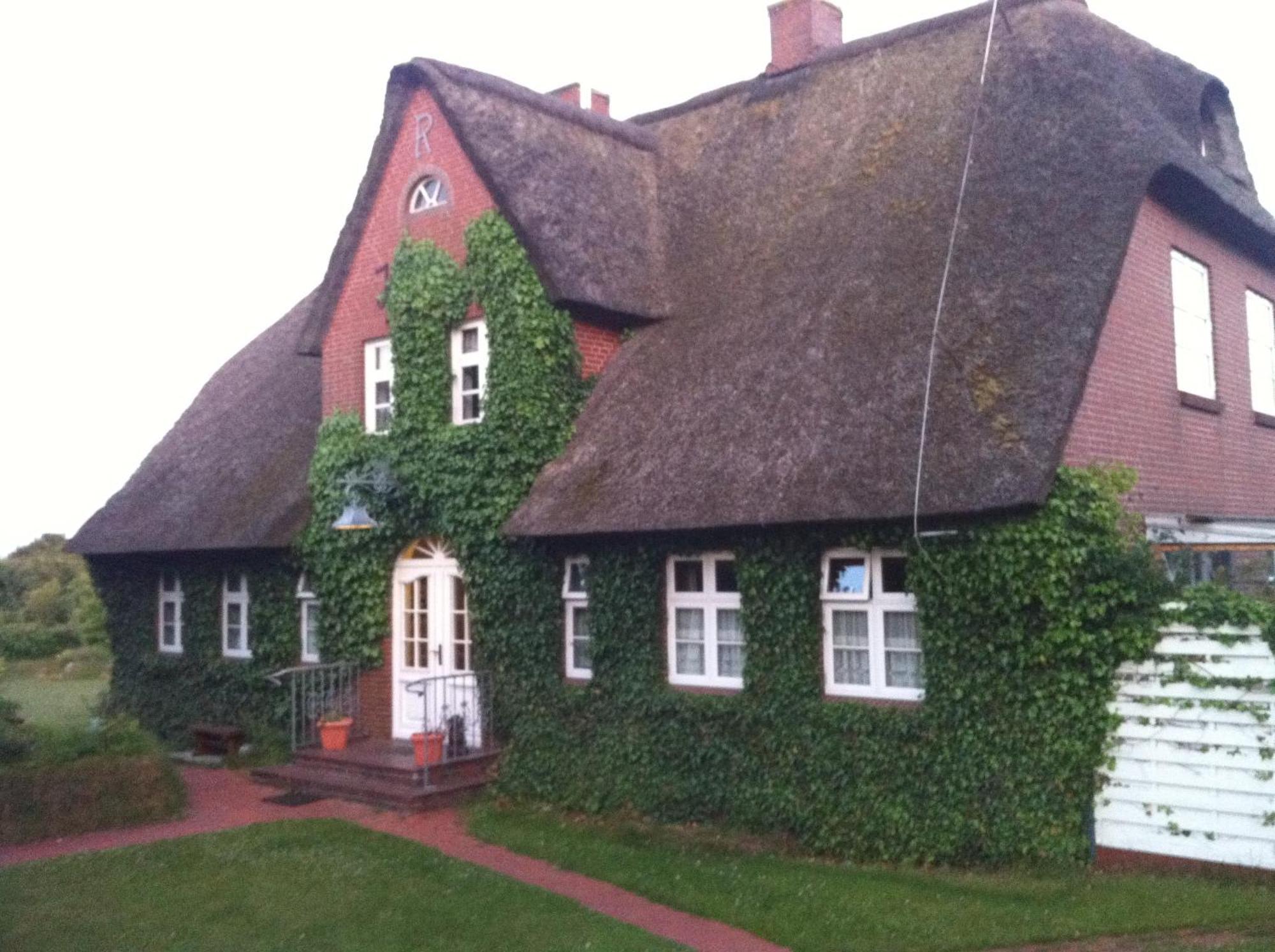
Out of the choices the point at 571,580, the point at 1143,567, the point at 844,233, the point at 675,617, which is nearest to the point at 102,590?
the point at 571,580

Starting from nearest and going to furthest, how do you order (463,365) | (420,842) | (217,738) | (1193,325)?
(420,842) < (1193,325) < (463,365) < (217,738)

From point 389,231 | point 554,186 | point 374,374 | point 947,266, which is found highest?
point 554,186

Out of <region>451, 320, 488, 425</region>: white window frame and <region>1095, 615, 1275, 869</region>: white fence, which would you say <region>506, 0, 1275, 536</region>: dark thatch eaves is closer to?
<region>451, 320, 488, 425</region>: white window frame

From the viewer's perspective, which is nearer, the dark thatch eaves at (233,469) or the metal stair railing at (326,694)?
the metal stair railing at (326,694)

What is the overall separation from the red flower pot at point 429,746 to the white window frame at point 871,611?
480cm

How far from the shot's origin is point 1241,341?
53.0 feet

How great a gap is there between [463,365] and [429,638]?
355 cm

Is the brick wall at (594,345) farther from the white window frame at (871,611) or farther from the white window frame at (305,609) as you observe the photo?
the white window frame at (305,609)

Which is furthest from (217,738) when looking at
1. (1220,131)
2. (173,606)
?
(1220,131)

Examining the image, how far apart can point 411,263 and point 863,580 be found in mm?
7765

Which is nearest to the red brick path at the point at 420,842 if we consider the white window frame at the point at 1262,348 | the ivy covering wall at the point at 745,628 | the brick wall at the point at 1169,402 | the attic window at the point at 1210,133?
the ivy covering wall at the point at 745,628

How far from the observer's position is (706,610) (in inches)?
521

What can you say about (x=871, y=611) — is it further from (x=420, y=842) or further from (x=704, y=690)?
(x=420, y=842)

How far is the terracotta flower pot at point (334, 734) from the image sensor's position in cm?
1590
